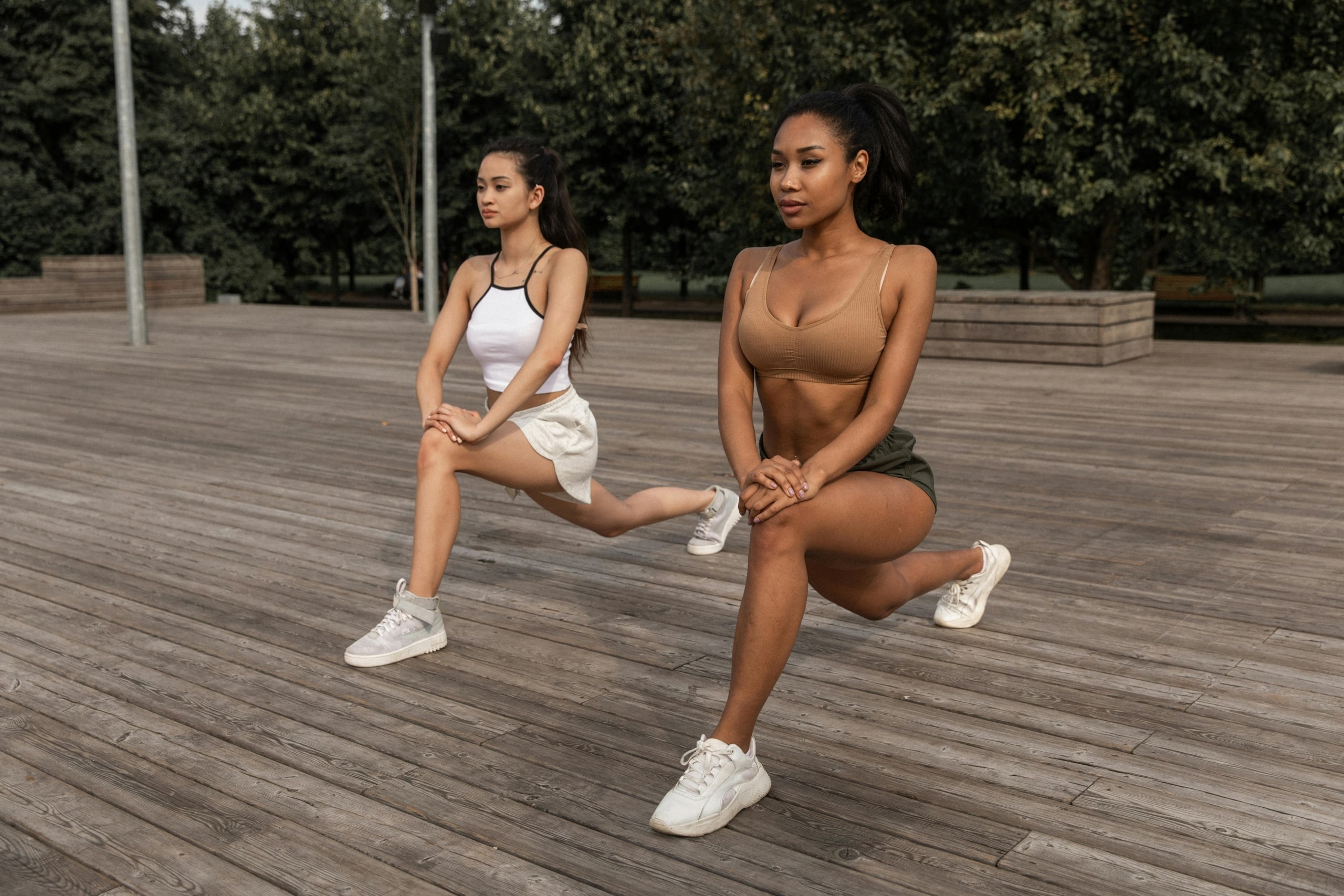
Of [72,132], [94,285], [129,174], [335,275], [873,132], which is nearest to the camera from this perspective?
[873,132]

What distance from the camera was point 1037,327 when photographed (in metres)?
13.7

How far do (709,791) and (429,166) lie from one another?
17.8 m

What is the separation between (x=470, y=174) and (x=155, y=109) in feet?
31.1

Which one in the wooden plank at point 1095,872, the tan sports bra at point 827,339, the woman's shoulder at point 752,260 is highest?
the woman's shoulder at point 752,260

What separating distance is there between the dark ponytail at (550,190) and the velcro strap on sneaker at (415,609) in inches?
42.0

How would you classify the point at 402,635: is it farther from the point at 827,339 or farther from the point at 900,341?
the point at 900,341

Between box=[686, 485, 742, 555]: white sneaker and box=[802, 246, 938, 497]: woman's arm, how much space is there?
237 centimetres

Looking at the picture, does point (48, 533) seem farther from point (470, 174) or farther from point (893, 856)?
point (470, 174)

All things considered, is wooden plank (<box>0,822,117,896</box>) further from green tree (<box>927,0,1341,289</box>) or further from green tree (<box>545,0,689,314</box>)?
green tree (<box>545,0,689,314</box>)

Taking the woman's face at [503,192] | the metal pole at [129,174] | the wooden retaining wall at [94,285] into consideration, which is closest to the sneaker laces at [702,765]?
the woman's face at [503,192]

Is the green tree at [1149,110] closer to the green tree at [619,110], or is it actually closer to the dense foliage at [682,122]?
the dense foliage at [682,122]

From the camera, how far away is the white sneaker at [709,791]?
2855 millimetres

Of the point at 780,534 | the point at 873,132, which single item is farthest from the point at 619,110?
the point at 780,534

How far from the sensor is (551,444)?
14.5ft
